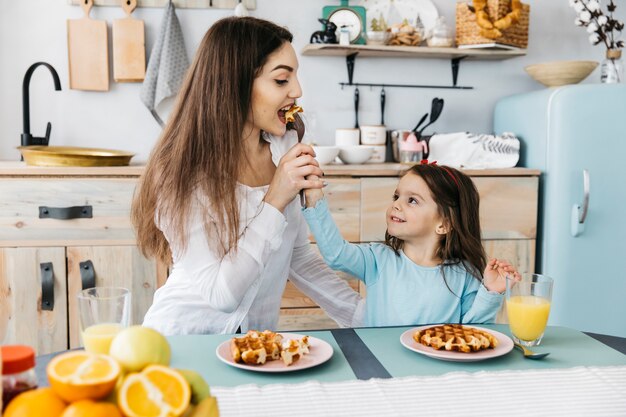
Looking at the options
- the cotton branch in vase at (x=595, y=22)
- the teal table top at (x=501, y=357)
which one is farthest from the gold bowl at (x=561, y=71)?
the teal table top at (x=501, y=357)

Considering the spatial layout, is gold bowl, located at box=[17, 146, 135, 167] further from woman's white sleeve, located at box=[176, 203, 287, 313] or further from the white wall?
woman's white sleeve, located at box=[176, 203, 287, 313]

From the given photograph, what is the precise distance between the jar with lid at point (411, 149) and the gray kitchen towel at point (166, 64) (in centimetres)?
107

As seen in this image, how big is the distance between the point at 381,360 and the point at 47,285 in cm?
180

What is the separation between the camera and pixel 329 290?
1.79 m

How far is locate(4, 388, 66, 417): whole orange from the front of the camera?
613mm

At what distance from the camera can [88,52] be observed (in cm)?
300

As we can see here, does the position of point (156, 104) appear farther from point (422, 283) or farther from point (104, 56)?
point (422, 283)

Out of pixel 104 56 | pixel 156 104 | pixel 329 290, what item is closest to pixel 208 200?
pixel 329 290

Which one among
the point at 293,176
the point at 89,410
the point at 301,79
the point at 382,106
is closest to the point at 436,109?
the point at 382,106

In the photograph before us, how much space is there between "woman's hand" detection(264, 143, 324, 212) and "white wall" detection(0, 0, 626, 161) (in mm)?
1731

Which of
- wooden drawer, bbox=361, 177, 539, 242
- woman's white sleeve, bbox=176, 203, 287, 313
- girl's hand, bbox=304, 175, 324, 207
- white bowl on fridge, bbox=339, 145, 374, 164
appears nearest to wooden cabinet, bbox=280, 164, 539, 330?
wooden drawer, bbox=361, 177, 539, 242

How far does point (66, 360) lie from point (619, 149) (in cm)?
269

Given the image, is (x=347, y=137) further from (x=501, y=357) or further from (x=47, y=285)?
(x=501, y=357)

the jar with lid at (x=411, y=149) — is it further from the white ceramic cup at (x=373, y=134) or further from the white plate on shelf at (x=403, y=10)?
the white plate on shelf at (x=403, y=10)
